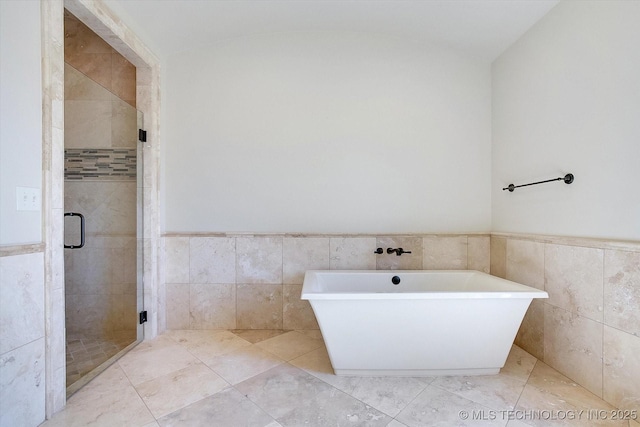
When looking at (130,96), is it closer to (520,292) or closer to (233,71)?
(233,71)

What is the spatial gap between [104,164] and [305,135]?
1.63m

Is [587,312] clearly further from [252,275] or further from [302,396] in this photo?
[252,275]

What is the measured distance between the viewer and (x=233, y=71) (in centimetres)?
237

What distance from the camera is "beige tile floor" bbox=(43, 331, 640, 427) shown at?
4.22 feet

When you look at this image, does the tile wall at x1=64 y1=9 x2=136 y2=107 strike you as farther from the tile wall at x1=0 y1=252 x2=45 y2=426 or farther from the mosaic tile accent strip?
the tile wall at x1=0 y1=252 x2=45 y2=426

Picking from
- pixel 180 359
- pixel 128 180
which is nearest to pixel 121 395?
pixel 180 359

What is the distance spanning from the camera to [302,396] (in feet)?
4.75

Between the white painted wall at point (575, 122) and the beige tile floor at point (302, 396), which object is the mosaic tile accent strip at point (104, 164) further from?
the white painted wall at point (575, 122)

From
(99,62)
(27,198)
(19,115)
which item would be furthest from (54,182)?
(99,62)

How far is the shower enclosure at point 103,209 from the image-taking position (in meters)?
1.98

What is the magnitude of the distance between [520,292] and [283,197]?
5.81ft

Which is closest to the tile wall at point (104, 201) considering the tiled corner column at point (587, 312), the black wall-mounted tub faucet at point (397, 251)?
the black wall-mounted tub faucet at point (397, 251)

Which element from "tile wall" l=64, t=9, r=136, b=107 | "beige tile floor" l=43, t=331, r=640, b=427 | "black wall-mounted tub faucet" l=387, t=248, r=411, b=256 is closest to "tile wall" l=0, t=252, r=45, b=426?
"beige tile floor" l=43, t=331, r=640, b=427

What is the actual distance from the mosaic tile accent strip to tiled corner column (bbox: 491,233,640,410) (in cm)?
311
